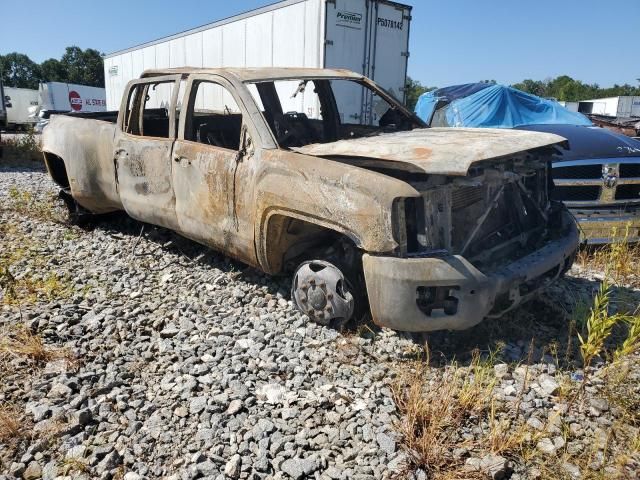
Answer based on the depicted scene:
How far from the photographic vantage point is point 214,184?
3.81 meters

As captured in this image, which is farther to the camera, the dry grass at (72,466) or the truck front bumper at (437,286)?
the truck front bumper at (437,286)

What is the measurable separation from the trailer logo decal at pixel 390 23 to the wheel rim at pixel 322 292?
691 cm

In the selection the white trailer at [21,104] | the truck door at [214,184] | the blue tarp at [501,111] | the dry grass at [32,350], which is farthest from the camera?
the white trailer at [21,104]

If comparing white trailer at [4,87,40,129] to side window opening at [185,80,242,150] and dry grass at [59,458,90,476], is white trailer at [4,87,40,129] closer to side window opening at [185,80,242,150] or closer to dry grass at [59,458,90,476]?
side window opening at [185,80,242,150]

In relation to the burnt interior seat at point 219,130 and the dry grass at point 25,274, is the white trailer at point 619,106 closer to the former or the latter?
the burnt interior seat at point 219,130

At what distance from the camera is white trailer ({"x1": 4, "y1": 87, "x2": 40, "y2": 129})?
1138 inches

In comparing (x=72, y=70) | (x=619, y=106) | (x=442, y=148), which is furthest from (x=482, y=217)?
(x=72, y=70)

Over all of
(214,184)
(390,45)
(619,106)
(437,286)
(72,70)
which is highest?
(72,70)

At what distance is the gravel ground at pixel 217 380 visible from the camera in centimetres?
229

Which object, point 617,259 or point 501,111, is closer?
point 617,259

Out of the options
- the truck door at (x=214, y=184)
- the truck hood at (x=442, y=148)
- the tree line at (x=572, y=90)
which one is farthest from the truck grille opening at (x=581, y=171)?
the tree line at (x=572, y=90)

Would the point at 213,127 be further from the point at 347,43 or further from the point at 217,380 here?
the point at 347,43

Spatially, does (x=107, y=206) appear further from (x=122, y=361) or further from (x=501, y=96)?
(x=501, y=96)

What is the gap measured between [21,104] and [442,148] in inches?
1323
